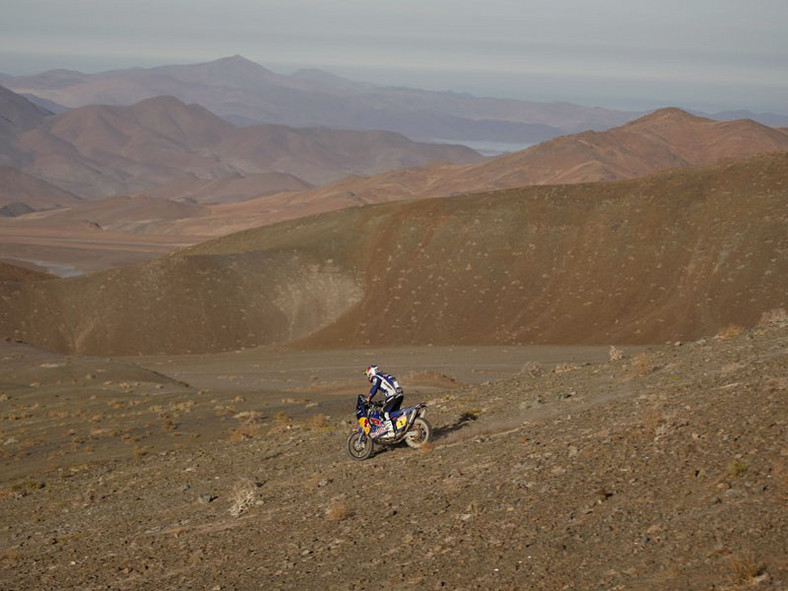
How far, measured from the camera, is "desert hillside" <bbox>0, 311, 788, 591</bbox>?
978cm

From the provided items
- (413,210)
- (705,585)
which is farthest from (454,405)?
(413,210)

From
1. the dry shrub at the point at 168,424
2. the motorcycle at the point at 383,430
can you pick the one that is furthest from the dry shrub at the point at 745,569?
the dry shrub at the point at 168,424

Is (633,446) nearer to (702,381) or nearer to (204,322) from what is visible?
(702,381)

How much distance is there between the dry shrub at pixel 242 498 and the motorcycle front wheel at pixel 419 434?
2619 millimetres

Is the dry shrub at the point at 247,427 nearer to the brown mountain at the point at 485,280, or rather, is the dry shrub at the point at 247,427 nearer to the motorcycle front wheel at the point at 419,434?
the motorcycle front wheel at the point at 419,434

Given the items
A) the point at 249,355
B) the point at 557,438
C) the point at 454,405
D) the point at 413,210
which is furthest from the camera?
the point at 413,210

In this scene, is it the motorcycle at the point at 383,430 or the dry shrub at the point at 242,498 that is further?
the motorcycle at the point at 383,430

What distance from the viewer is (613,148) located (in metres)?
138

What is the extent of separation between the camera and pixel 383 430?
51.8ft

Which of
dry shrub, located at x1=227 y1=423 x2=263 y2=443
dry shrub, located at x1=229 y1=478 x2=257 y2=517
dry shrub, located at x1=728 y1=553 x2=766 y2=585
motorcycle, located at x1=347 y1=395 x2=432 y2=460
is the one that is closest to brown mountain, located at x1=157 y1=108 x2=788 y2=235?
dry shrub, located at x1=227 y1=423 x2=263 y2=443

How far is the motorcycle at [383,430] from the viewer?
51.4ft

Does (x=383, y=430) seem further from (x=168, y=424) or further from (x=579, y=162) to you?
(x=579, y=162)

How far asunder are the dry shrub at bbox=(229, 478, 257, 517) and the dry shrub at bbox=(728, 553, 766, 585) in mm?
7656

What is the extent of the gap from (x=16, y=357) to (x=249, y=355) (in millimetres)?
12336
